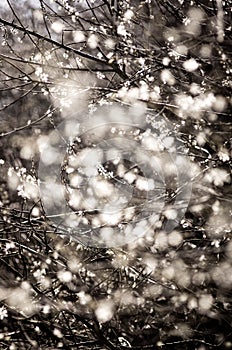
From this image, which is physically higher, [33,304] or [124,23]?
[124,23]

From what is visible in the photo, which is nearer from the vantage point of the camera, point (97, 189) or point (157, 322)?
point (157, 322)

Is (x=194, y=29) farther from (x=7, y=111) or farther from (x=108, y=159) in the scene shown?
(x=7, y=111)

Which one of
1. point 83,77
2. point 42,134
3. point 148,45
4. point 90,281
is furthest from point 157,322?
point 42,134

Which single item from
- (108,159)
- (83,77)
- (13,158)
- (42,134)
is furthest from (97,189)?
(13,158)

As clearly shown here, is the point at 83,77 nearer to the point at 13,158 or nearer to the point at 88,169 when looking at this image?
the point at 88,169

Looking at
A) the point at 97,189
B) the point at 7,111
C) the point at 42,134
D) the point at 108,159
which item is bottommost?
the point at 97,189

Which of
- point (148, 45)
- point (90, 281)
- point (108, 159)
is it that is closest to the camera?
point (148, 45)

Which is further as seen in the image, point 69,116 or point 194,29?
point 69,116

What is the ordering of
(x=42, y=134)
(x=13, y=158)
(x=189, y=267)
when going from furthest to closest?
(x=13, y=158), (x=42, y=134), (x=189, y=267)

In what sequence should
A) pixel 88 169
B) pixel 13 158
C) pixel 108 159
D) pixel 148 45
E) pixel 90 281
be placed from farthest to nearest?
pixel 13 158 → pixel 108 159 → pixel 88 169 → pixel 90 281 → pixel 148 45
